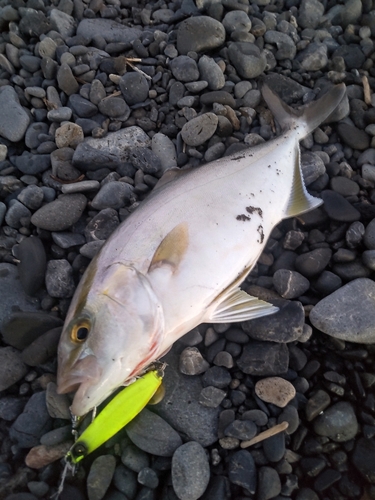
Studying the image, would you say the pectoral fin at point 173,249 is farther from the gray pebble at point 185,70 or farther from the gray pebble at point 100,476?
the gray pebble at point 185,70

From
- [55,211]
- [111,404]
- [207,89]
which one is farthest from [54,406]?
[207,89]

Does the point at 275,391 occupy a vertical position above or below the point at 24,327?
below

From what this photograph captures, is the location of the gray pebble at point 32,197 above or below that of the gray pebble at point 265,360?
above

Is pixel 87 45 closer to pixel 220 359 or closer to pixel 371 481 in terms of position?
pixel 220 359

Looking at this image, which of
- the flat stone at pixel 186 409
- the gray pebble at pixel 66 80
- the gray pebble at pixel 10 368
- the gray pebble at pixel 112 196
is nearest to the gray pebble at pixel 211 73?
the gray pebble at pixel 66 80

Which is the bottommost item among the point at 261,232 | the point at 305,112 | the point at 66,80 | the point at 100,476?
the point at 100,476

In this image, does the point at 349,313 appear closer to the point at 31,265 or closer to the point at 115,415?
the point at 115,415

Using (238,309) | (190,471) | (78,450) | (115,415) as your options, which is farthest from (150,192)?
(190,471)
